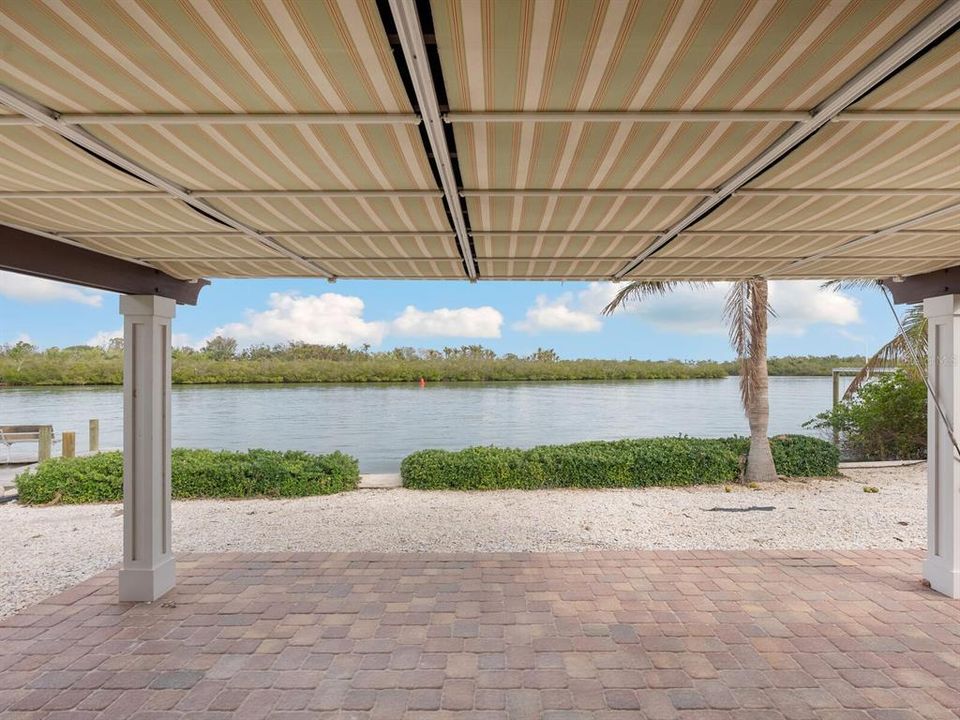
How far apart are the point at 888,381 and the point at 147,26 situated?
12430 mm

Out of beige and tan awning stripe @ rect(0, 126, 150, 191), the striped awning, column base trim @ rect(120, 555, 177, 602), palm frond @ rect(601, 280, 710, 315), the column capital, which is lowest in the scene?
column base trim @ rect(120, 555, 177, 602)

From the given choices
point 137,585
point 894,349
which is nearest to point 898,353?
point 894,349

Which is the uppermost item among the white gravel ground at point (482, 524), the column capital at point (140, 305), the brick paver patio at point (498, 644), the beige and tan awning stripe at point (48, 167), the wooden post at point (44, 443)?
the beige and tan awning stripe at point (48, 167)

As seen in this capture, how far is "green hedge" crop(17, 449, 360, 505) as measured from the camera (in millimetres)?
7086

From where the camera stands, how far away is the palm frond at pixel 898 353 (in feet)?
32.2

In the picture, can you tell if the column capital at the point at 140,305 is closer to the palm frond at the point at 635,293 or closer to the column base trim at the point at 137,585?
the column base trim at the point at 137,585

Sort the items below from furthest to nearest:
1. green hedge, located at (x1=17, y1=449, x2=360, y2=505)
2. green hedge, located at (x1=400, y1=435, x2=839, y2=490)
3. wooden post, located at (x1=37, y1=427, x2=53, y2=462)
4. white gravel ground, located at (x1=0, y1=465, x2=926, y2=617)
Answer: wooden post, located at (x1=37, y1=427, x2=53, y2=462) < green hedge, located at (x1=400, y1=435, x2=839, y2=490) < green hedge, located at (x1=17, y1=449, x2=360, y2=505) < white gravel ground, located at (x1=0, y1=465, x2=926, y2=617)

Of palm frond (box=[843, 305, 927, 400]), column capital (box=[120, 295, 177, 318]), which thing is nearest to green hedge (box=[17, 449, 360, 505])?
column capital (box=[120, 295, 177, 318])

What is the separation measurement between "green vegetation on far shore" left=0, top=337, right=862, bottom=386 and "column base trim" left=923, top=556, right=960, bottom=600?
447 inches

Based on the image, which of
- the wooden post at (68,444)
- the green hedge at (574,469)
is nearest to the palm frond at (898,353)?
the green hedge at (574,469)

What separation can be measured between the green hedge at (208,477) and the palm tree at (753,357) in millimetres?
Result: 6454

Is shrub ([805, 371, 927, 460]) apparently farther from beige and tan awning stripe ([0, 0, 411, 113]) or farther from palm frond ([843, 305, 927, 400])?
beige and tan awning stripe ([0, 0, 411, 113])

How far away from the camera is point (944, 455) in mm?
4148

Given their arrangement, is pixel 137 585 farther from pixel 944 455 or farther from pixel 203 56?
pixel 944 455
